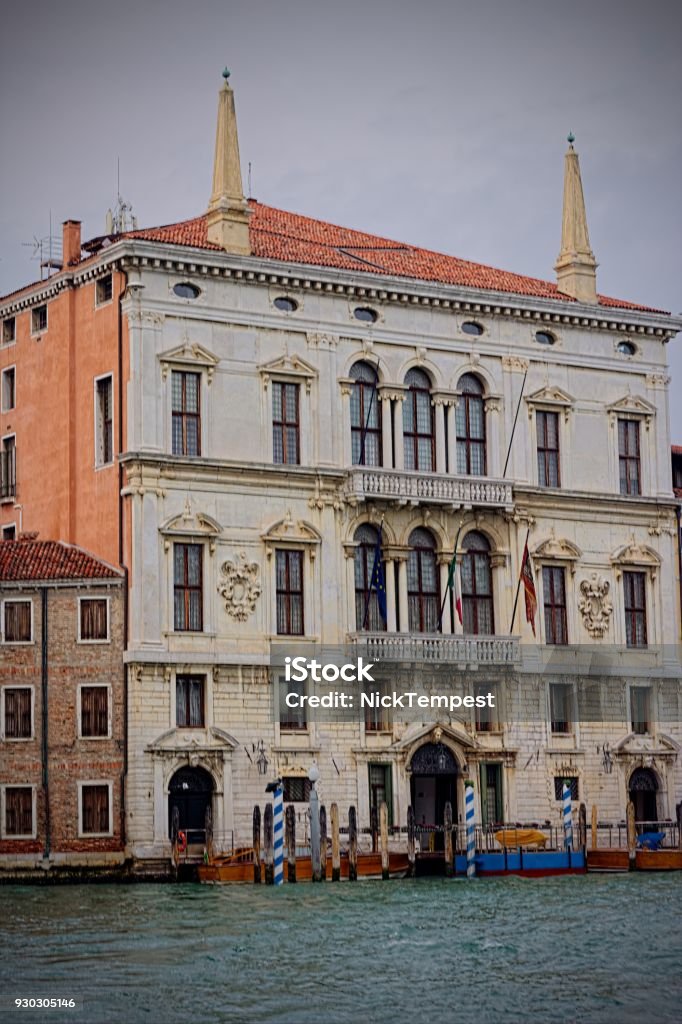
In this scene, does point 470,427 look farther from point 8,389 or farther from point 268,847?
point 268,847

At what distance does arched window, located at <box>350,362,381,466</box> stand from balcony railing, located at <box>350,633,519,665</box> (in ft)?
12.6

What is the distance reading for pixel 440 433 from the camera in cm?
5075

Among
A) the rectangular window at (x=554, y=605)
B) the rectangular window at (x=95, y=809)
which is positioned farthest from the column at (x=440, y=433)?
the rectangular window at (x=95, y=809)

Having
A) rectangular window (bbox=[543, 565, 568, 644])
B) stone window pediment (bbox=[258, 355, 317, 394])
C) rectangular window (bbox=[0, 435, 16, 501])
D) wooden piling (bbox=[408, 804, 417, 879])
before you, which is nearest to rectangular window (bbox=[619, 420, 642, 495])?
rectangular window (bbox=[543, 565, 568, 644])

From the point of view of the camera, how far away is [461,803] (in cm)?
4972

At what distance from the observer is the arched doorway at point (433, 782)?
4965cm

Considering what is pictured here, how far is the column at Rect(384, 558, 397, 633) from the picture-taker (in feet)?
161

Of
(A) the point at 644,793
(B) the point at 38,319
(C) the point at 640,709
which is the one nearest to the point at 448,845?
(A) the point at 644,793

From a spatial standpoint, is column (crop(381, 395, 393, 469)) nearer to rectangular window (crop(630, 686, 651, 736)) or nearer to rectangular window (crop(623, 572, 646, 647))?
rectangular window (crop(623, 572, 646, 647))

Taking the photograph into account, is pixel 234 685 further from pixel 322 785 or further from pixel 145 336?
pixel 145 336

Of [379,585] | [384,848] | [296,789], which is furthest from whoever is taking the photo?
[379,585]

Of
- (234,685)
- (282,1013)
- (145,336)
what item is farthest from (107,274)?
(282,1013)

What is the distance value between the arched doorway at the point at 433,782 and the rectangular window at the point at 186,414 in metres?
8.21

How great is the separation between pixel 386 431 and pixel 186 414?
189 inches
